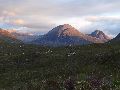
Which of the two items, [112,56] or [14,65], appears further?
[14,65]

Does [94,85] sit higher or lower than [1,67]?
higher


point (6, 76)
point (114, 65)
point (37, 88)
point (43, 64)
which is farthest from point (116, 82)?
point (43, 64)

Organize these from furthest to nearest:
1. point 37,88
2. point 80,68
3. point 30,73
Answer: point 30,73 → point 80,68 → point 37,88

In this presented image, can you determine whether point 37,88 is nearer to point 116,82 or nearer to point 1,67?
point 116,82

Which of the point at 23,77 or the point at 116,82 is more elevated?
the point at 116,82

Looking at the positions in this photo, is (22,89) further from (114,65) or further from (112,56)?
(112,56)

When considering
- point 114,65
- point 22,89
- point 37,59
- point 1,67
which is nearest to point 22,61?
point 37,59

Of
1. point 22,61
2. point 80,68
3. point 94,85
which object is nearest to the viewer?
point 94,85

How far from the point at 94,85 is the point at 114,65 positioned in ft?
94.8

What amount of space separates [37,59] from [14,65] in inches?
303

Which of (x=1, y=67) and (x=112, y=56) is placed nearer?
(x=112, y=56)

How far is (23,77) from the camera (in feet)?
162

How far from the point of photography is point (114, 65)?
141ft

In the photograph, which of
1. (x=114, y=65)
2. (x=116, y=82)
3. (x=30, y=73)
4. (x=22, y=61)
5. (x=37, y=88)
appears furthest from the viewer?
(x=22, y=61)
